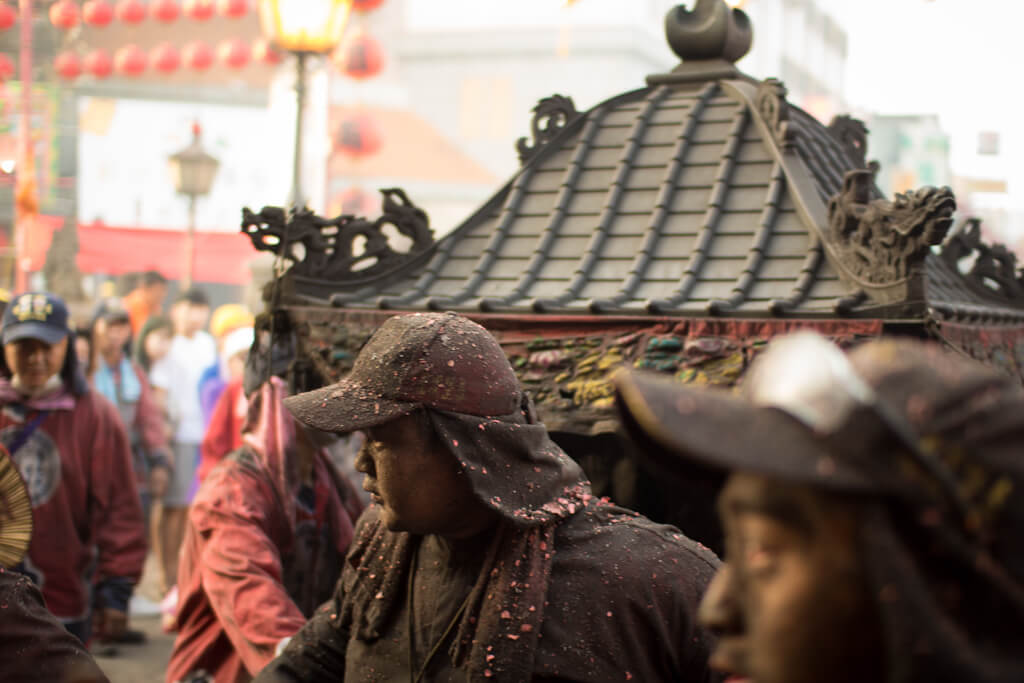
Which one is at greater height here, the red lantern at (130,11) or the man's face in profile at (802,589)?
the man's face in profile at (802,589)

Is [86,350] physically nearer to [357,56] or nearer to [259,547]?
[259,547]

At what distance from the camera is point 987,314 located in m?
3.91

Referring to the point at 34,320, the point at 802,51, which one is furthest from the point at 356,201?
the point at 34,320

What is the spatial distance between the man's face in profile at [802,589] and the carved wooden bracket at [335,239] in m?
2.68

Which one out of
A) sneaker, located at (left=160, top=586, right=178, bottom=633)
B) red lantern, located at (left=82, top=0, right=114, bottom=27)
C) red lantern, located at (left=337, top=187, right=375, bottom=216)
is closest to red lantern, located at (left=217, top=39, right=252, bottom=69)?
red lantern, located at (left=82, top=0, right=114, bottom=27)

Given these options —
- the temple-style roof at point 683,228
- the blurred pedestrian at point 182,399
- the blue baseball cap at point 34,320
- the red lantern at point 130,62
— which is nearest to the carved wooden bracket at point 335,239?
the temple-style roof at point 683,228

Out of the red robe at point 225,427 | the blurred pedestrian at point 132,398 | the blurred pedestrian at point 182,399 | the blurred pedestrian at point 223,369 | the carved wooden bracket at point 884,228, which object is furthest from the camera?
the blurred pedestrian at point 182,399

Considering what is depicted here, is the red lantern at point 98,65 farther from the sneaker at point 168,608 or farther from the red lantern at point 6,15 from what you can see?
the sneaker at point 168,608

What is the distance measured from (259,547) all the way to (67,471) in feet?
5.47

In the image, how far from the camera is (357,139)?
90.2 ft

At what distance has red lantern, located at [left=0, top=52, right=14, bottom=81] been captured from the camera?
50.5 ft

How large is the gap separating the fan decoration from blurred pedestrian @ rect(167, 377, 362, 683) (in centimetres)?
138

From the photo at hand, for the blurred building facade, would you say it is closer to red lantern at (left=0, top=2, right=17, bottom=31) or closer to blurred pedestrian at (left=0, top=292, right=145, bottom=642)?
red lantern at (left=0, top=2, right=17, bottom=31)

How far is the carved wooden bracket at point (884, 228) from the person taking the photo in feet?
9.78
